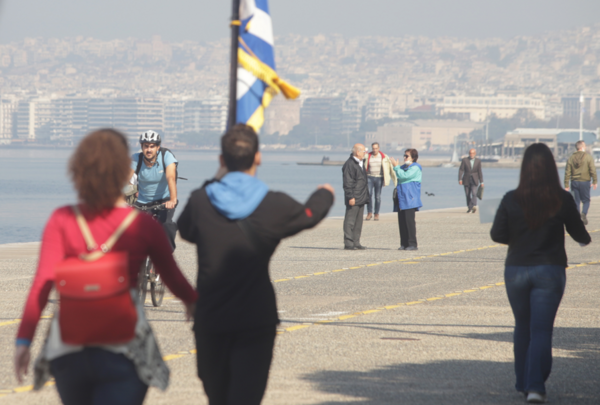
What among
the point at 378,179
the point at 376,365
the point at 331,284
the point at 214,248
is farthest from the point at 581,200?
the point at 214,248

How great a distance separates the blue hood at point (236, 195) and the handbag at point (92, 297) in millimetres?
709

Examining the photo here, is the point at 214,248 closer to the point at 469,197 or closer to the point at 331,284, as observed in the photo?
the point at 331,284

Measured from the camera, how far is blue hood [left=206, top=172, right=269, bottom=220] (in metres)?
4.10

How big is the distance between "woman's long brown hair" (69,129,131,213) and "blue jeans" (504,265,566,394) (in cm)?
294

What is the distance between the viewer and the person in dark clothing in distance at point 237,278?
4.03 meters

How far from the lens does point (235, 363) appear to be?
4039mm

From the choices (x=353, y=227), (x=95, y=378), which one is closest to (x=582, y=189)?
(x=353, y=227)

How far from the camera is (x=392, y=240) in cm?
1869

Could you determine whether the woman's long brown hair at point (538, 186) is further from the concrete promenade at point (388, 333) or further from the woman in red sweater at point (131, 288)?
the woman in red sweater at point (131, 288)

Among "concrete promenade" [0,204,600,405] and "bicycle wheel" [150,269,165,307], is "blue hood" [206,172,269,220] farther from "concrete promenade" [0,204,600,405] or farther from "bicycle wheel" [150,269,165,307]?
"bicycle wheel" [150,269,165,307]

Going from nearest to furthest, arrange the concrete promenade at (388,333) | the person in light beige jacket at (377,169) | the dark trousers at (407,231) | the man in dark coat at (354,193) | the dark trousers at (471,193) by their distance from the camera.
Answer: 1. the concrete promenade at (388,333)
2. the man in dark coat at (354,193)
3. the dark trousers at (407,231)
4. the person in light beige jacket at (377,169)
5. the dark trousers at (471,193)

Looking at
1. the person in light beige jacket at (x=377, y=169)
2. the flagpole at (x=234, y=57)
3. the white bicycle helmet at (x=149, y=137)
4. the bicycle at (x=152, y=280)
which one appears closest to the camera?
the flagpole at (x=234, y=57)

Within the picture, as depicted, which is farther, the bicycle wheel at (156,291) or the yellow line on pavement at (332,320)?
the bicycle wheel at (156,291)

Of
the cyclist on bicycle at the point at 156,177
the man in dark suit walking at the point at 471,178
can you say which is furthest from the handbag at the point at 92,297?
the man in dark suit walking at the point at 471,178
